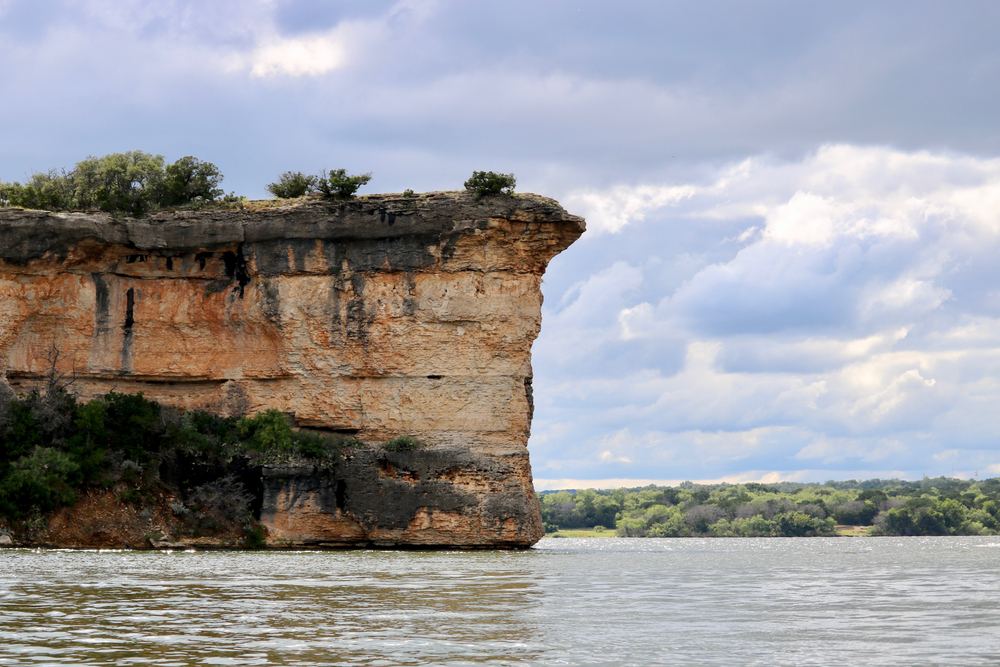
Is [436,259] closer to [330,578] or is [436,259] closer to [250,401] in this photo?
[250,401]

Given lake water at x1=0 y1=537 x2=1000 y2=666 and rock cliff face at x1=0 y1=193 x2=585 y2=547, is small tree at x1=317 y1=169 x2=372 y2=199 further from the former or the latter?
lake water at x1=0 y1=537 x2=1000 y2=666

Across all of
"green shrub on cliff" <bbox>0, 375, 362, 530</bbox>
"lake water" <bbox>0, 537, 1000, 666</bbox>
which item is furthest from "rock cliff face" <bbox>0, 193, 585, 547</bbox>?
"lake water" <bbox>0, 537, 1000, 666</bbox>

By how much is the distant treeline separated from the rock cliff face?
4004cm

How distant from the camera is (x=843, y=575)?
71.5 ft

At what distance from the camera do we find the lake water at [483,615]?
998 centimetres

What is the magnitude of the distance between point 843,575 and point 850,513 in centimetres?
5509

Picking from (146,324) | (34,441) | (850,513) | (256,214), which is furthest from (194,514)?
(850,513)

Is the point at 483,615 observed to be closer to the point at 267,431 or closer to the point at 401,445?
the point at 401,445

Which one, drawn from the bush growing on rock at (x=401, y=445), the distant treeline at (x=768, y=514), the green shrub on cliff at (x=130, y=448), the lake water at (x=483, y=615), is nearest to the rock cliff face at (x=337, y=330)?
the bush growing on rock at (x=401, y=445)

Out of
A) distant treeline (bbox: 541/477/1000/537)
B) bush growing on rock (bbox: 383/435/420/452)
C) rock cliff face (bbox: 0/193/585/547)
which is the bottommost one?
distant treeline (bbox: 541/477/1000/537)

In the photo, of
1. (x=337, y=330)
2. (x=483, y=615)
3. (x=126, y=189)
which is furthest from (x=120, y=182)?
(x=483, y=615)

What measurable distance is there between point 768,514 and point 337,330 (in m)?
48.8

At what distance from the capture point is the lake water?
32.7 ft

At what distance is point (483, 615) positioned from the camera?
1301cm
